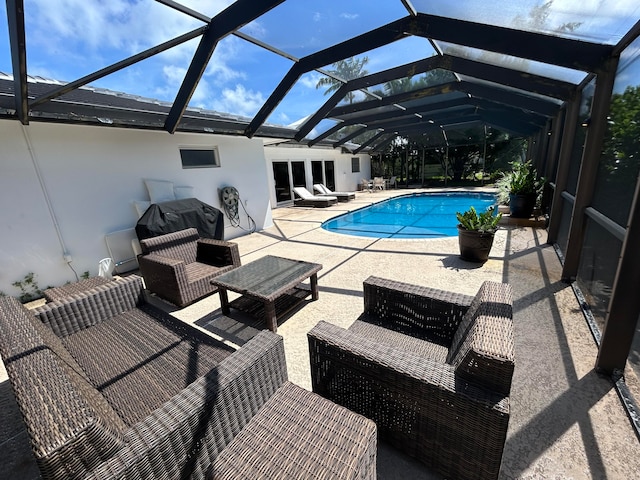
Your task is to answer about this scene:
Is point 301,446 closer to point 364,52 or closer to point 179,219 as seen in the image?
point 179,219

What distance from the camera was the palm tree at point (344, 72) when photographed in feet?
17.4

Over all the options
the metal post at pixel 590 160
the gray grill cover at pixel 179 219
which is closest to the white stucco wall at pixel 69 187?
the gray grill cover at pixel 179 219

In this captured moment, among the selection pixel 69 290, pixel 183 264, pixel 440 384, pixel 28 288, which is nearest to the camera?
pixel 440 384

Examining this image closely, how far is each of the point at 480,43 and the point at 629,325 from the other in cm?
341

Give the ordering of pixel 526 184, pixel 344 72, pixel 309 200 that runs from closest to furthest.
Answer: pixel 344 72
pixel 526 184
pixel 309 200

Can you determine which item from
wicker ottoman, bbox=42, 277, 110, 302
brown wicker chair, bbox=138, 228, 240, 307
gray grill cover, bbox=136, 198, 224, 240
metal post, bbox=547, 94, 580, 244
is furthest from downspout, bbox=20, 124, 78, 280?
metal post, bbox=547, 94, 580, 244

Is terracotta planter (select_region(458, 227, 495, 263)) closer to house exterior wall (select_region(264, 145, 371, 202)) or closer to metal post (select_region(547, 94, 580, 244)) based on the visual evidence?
metal post (select_region(547, 94, 580, 244))

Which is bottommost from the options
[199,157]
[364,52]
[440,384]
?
[440,384]

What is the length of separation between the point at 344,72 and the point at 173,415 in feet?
20.8

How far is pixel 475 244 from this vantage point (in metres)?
4.30

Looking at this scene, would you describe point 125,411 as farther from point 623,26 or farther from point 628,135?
point 623,26

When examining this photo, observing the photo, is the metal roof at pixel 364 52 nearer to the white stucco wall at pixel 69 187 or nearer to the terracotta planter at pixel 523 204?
the white stucco wall at pixel 69 187

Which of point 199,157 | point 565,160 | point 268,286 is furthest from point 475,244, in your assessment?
point 199,157

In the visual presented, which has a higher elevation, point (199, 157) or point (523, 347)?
point (199, 157)
